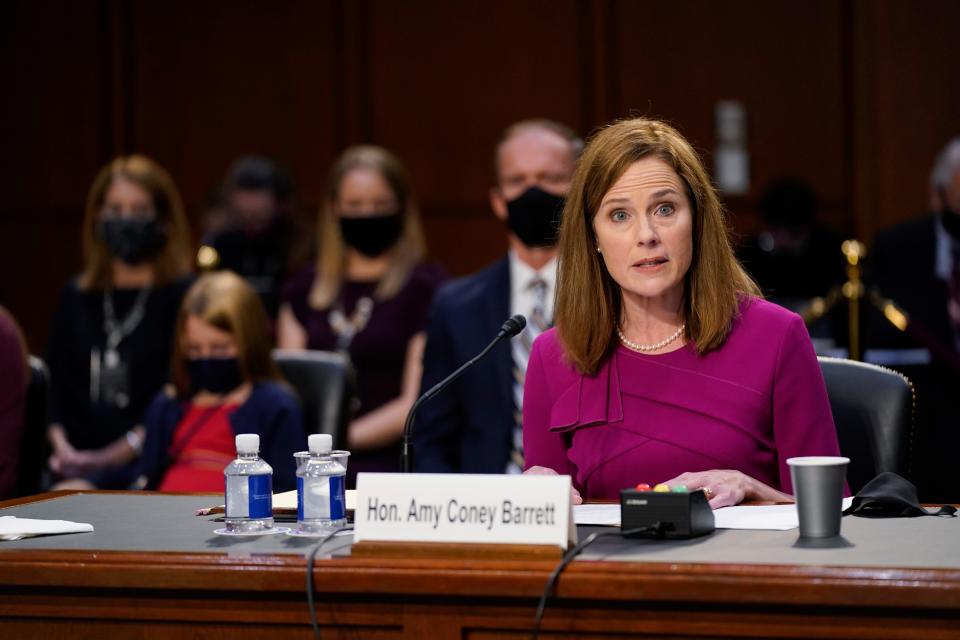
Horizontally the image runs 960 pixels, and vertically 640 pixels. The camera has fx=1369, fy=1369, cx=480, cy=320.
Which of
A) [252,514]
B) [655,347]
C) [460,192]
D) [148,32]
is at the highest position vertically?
[148,32]

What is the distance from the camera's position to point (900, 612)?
1598mm

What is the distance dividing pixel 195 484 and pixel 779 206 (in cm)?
331

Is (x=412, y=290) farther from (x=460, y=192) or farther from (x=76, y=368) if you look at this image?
(x=460, y=192)

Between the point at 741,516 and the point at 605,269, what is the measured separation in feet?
2.33

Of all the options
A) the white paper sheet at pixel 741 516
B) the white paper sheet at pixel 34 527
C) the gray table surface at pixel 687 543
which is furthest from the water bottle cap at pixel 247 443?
the white paper sheet at pixel 741 516

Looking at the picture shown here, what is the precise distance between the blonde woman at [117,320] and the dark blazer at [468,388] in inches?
61.5

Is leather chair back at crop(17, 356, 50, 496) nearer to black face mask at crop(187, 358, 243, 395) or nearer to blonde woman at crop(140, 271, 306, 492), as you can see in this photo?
blonde woman at crop(140, 271, 306, 492)

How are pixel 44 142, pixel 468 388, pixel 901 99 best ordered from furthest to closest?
pixel 44 142, pixel 901 99, pixel 468 388

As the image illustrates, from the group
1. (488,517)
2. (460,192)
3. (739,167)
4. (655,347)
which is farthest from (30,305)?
(488,517)

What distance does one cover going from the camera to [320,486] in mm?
2105

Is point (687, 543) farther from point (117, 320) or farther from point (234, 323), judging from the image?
point (117, 320)

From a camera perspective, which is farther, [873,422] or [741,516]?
[873,422]

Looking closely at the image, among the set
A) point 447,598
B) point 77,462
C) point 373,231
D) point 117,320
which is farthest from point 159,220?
point 447,598

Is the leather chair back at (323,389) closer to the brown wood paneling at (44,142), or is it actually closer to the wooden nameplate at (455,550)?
the wooden nameplate at (455,550)
